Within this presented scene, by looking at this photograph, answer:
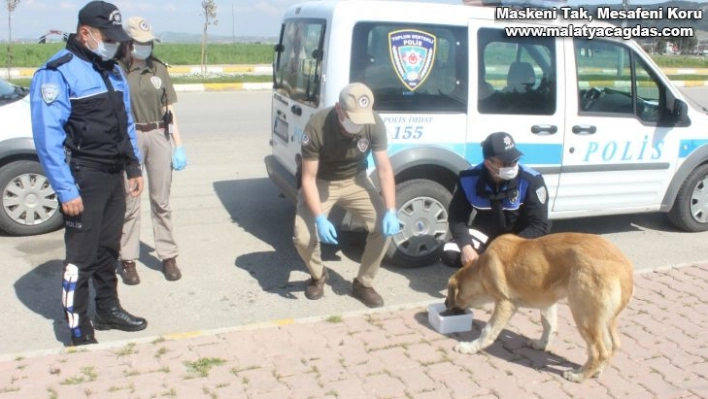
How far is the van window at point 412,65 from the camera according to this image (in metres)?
4.97

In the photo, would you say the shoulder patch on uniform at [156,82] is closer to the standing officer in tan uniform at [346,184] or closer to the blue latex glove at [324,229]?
the standing officer in tan uniform at [346,184]

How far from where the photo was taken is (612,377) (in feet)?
12.3

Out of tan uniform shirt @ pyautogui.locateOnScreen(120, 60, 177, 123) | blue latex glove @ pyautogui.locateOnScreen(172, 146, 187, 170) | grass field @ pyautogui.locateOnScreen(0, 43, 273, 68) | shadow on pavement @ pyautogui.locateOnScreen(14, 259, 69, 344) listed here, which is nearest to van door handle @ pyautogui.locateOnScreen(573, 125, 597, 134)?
blue latex glove @ pyautogui.locateOnScreen(172, 146, 187, 170)

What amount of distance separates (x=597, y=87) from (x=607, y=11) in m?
2.02

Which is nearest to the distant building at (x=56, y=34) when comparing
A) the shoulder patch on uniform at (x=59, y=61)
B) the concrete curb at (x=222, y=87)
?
A: the shoulder patch on uniform at (x=59, y=61)

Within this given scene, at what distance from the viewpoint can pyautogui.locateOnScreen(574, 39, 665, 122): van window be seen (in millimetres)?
5590

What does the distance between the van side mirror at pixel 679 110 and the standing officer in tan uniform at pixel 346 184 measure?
2806 millimetres

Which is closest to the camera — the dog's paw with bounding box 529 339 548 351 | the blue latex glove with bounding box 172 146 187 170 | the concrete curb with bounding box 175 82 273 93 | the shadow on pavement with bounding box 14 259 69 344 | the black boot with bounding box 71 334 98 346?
the black boot with bounding box 71 334 98 346

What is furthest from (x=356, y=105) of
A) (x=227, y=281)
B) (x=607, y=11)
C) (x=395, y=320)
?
(x=607, y=11)

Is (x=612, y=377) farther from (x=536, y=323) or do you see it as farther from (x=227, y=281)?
(x=227, y=281)

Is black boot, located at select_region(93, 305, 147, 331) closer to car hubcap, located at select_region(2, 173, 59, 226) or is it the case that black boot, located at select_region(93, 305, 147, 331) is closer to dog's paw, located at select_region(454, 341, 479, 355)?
dog's paw, located at select_region(454, 341, 479, 355)

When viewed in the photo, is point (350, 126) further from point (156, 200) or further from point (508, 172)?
point (156, 200)

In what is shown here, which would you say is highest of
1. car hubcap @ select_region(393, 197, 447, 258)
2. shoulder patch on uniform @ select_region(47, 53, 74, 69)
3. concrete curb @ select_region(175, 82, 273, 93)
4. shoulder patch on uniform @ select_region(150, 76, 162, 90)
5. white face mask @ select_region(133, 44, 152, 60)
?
concrete curb @ select_region(175, 82, 273, 93)

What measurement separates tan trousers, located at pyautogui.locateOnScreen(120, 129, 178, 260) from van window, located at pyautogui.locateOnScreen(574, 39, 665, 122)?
3288 millimetres
